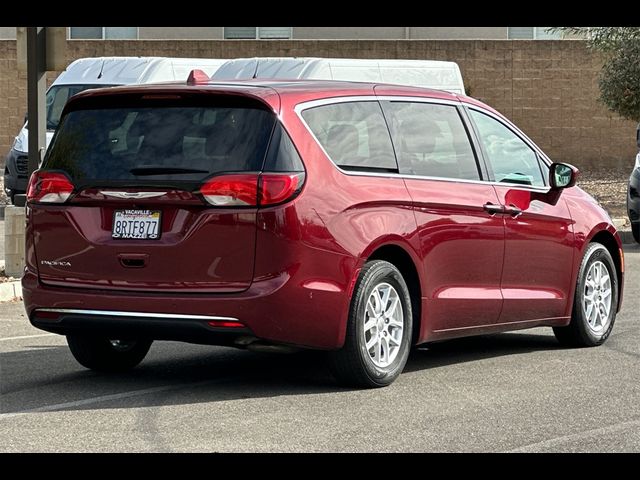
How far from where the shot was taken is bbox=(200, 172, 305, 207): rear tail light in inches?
308

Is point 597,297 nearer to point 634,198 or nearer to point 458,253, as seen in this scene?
point 458,253

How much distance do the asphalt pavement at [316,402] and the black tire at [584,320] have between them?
0.12m

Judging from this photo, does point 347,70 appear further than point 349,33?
No

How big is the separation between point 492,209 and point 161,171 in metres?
2.29

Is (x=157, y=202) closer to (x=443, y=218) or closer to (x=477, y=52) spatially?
(x=443, y=218)

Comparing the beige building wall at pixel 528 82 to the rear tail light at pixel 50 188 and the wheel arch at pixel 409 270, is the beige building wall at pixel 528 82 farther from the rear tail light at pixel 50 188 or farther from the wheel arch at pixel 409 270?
the rear tail light at pixel 50 188

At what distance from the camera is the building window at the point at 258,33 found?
36.4 m

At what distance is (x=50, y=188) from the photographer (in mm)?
8391

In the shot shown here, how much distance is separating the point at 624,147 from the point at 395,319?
80.9ft

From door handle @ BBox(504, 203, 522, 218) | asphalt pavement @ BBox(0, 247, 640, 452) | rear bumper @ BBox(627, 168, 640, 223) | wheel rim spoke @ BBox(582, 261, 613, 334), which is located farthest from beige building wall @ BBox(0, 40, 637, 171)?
door handle @ BBox(504, 203, 522, 218)

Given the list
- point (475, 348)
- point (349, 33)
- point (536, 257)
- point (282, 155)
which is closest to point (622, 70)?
point (349, 33)

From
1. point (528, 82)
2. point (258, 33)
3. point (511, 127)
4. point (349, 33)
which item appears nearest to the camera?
point (511, 127)

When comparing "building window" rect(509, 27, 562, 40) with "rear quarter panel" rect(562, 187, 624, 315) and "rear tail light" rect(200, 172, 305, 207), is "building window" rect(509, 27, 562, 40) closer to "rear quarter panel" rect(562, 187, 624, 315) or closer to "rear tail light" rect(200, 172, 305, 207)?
"rear quarter panel" rect(562, 187, 624, 315)
